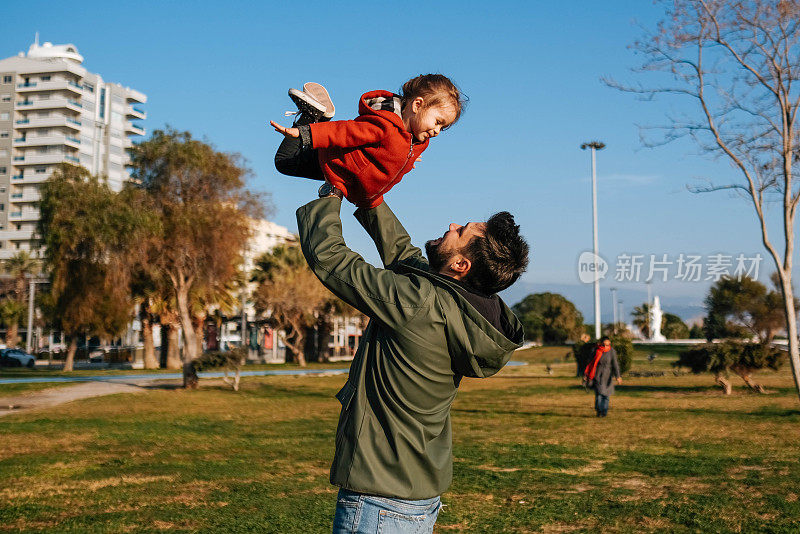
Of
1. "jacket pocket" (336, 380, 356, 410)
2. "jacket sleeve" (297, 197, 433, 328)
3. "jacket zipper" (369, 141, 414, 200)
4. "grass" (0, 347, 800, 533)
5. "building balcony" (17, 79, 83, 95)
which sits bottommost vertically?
"grass" (0, 347, 800, 533)

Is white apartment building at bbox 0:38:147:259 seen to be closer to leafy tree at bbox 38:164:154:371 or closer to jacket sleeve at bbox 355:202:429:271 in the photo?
leafy tree at bbox 38:164:154:371

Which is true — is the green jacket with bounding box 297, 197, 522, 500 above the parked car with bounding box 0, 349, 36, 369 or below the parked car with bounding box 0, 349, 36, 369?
above

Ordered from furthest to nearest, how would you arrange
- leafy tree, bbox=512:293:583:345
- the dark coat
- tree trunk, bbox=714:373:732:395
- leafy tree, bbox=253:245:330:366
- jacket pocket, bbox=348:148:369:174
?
leafy tree, bbox=512:293:583:345, leafy tree, bbox=253:245:330:366, tree trunk, bbox=714:373:732:395, the dark coat, jacket pocket, bbox=348:148:369:174

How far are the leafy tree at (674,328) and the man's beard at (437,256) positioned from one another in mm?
136256

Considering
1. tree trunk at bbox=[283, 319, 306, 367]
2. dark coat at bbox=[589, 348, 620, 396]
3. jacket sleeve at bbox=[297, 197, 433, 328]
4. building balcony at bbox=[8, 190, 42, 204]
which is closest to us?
jacket sleeve at bbox=[297, 197, 433, 328]

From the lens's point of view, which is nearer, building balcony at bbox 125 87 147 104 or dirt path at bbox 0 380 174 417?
dirt path at bbox 0 380 174 417

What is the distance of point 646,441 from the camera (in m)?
12.8

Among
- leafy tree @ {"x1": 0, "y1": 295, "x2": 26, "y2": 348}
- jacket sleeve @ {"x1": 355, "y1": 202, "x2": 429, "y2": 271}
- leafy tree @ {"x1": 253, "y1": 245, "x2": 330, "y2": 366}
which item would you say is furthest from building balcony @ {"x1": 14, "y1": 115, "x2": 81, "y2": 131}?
jacket sleeve @ {"x1": 355, "y1": 202, "x2": 429, "y2": 271}

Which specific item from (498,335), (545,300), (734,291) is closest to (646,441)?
(498,335)

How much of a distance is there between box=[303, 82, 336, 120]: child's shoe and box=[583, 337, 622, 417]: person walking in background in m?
15.0

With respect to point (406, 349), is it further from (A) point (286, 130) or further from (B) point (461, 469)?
(B) point (461, 469)

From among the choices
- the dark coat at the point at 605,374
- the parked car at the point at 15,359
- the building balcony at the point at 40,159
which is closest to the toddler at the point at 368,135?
the dark coat at the point at 605,374

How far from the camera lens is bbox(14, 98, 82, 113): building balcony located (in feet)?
297

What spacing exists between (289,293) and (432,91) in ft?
171
